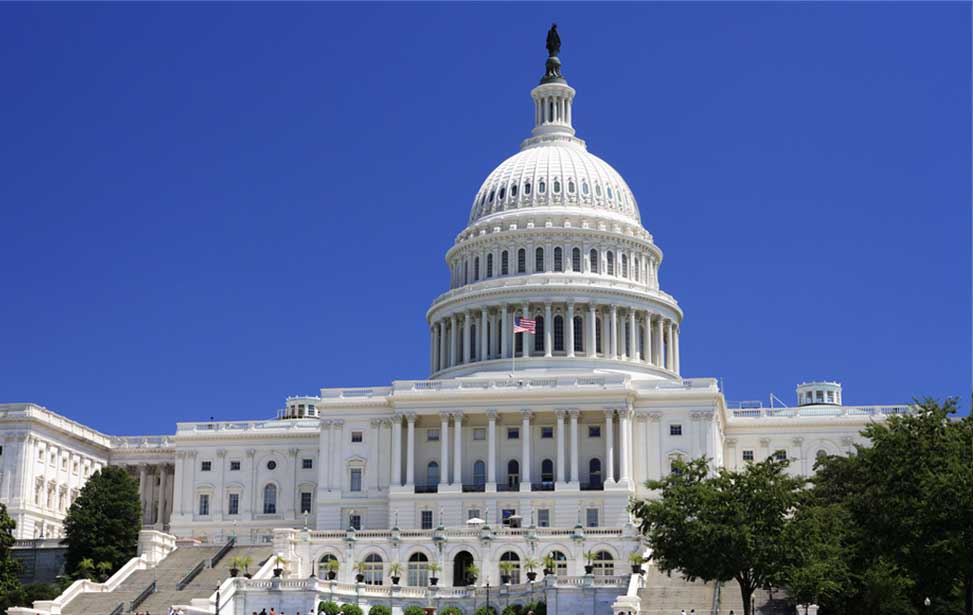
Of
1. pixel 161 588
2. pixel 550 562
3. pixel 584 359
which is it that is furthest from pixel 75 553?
pixel 584 359

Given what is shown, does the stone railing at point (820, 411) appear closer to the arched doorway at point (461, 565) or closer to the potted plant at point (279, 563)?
the arched doorway at point (461, 565)

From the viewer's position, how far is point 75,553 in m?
118

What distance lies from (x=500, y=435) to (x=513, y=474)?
3476 millimetres

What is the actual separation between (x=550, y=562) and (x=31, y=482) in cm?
5593

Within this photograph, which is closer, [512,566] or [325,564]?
[512,566]

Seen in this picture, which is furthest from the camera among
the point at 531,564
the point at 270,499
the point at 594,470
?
the point at 270,499

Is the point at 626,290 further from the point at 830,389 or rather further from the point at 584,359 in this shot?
the point at 830,389

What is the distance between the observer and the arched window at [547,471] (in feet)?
426

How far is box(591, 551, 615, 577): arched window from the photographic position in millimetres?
107244

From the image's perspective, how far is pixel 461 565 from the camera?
363ft

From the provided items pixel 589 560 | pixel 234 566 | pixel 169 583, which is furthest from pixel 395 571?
pixel 169 583

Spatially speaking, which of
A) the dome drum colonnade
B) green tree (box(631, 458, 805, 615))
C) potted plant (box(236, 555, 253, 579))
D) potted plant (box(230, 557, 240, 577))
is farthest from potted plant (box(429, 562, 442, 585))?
the dome drum colonnade

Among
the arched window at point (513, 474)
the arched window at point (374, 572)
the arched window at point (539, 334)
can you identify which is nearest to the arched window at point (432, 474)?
the arched window at point (513, 474)

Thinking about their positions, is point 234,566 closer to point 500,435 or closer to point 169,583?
point 169,583
